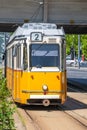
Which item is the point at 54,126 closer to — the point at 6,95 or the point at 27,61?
the point at 27,61

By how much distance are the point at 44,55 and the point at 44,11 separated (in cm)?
1052

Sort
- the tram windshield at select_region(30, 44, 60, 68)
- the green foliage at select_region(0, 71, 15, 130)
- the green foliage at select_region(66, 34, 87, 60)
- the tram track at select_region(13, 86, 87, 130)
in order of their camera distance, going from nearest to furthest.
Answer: the green foliage at select_region(0, 71, 15, 130) → the tram track at select_region(13, 86, 87, 130) → the tram windshield at select_region(30, 44, 60, 68) → the green foliage at select_region(66, 34, 87, 60)

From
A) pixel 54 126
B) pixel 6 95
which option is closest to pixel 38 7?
pixel 54 126

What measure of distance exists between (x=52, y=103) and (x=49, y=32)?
2528 mm

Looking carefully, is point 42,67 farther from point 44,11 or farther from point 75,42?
point 75,42

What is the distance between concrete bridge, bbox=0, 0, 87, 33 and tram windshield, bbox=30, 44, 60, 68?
10.3m

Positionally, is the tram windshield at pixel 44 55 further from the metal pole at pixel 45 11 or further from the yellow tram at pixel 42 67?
the metal pole at pixel 45 11

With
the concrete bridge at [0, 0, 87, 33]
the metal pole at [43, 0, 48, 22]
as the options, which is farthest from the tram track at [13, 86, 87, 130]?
the concrete bridge at [0, 0, 87, 33]

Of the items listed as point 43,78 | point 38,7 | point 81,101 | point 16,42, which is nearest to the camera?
point 43,78

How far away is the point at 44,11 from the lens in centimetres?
2930

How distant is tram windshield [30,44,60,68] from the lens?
18938mm

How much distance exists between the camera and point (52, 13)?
97.7 feet

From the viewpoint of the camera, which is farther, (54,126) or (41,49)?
(41,49)

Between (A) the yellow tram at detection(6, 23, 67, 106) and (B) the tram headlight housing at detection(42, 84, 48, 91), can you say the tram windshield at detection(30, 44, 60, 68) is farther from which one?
(B) the tram headlight housing at detection(42, 84, 48, 91)
